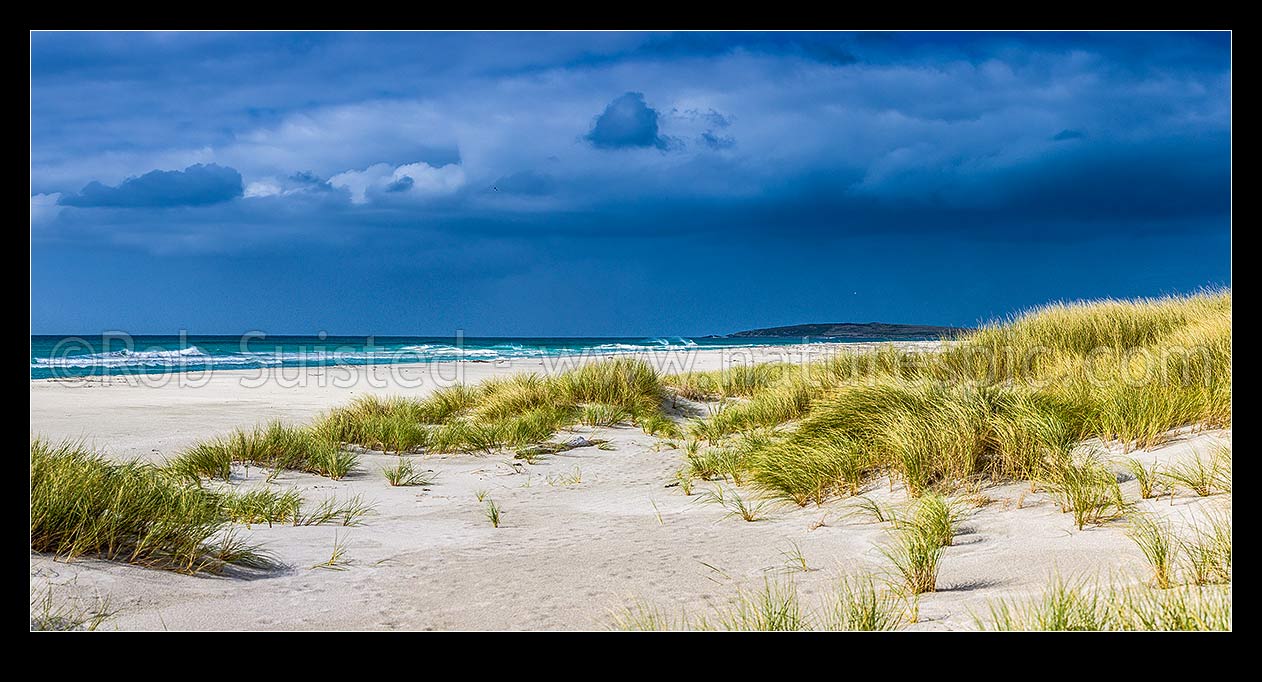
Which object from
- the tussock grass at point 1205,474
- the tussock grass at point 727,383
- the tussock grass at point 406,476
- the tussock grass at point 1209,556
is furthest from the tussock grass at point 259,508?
the tussock grass at point 727,383

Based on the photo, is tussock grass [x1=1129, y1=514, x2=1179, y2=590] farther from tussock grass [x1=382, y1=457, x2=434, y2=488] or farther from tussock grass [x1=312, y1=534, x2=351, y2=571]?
tussock grass [x1=382, y1=457, x2=434, y2=488]

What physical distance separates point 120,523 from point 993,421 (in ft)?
15.6

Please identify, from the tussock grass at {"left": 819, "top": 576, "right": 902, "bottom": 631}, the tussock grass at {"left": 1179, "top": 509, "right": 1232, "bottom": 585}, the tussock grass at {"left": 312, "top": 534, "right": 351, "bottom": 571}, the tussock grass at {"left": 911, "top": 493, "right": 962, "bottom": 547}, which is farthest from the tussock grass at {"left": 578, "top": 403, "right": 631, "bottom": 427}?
the tussock grass at {"left": 1179, "top": 509, "right": 1232, "bottom": 585}

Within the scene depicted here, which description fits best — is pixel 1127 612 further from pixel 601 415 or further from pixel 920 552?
pixel 601 415

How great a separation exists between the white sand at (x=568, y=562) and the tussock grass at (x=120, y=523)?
0.44 feet

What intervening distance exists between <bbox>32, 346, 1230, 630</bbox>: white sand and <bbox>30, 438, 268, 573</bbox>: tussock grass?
13 cm

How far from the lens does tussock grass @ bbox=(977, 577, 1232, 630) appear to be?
2.25 metres

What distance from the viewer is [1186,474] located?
3.94m

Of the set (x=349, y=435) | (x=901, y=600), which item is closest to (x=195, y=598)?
(x=901, y=600)

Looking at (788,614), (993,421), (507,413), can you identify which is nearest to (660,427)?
(507,413)

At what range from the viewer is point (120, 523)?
351 centimetres

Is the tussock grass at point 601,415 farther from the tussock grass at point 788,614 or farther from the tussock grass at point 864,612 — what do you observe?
the tussock grass at point 864,612
